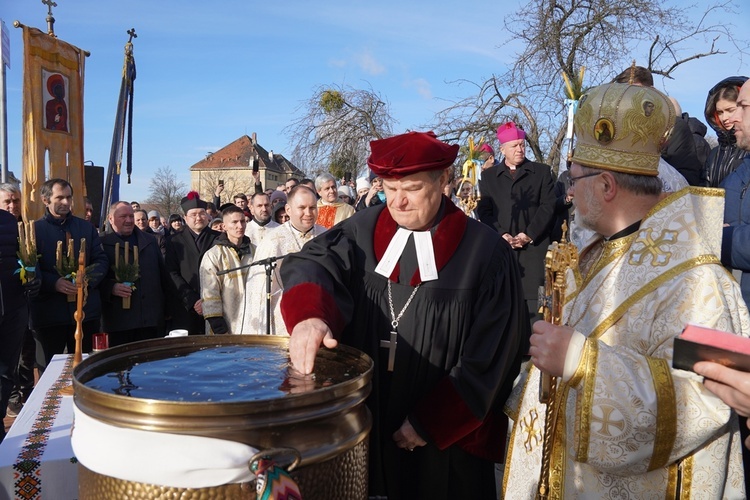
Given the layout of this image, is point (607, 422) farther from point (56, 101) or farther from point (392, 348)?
point (56, 101)

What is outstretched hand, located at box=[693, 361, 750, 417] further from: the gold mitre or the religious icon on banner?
the religious icon on banner

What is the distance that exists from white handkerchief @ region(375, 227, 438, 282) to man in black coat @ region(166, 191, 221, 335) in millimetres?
4578

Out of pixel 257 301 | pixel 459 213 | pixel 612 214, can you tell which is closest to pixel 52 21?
pixel 257 301

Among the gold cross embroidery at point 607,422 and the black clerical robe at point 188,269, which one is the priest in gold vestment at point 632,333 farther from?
the black clerical robe at point 188,269

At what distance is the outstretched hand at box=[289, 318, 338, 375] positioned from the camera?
1.75 meters

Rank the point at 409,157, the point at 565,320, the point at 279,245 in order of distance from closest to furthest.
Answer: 1. the point at 565,320
2. the point at 409,157
3. the point at 279,245

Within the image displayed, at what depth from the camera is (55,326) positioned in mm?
5781

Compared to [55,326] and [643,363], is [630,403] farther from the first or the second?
[55,326]

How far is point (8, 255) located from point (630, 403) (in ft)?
17.4

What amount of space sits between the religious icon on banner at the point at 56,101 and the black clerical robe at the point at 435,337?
11.6 m

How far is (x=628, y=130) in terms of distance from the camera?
80.8 inches

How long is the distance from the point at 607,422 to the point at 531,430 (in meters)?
0.55

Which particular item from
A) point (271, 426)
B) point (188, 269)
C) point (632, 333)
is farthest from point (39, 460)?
point (188, 269)

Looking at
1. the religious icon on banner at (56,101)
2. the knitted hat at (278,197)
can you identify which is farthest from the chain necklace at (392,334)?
the religious icon on banner at (56,101)
